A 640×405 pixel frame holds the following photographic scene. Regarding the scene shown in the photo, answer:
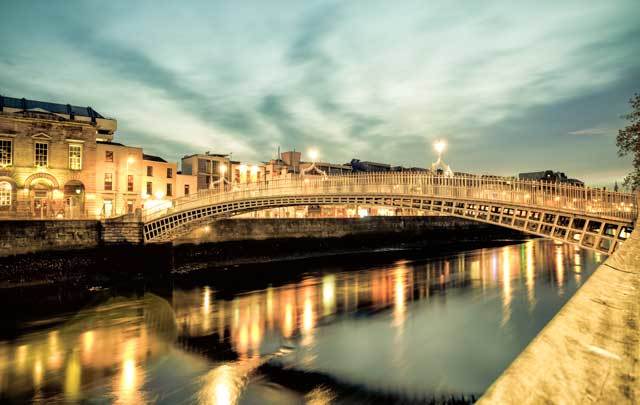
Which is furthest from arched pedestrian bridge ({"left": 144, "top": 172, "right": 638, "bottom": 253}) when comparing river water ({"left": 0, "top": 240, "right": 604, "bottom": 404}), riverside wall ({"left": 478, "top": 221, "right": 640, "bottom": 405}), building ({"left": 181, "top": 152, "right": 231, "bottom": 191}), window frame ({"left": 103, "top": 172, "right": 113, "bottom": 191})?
building ({"left": 181, "top": 152, "right": 231, "bottom": 191})

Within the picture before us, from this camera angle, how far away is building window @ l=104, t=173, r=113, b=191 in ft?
121

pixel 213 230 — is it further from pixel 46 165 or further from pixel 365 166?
pixel 365 166

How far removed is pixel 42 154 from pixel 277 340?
28.4 m

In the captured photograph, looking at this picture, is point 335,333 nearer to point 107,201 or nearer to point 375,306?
point 375,306

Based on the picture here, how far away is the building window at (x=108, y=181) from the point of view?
36.9 metres

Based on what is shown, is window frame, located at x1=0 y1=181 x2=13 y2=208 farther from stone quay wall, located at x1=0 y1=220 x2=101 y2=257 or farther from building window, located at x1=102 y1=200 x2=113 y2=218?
stone quay wall, located at x1=0 y1=220 x2=101 y2=257

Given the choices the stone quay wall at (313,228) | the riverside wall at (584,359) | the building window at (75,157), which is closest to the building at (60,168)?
the building window at (75,157)

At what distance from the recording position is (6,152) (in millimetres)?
29938

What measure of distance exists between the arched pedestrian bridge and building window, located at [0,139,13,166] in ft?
44.7

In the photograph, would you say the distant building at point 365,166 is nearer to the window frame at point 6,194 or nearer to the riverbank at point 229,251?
the riverbank at point 229,251

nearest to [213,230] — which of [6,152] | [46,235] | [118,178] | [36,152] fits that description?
[46,235]

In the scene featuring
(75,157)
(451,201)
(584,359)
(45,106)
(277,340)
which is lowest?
(277,340)

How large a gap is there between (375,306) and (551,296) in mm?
9930

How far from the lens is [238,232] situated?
31812mm
